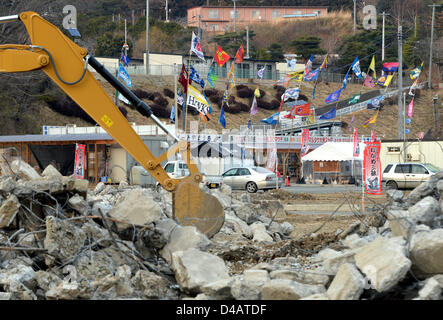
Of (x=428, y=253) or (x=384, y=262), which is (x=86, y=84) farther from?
(x=428, y=253)

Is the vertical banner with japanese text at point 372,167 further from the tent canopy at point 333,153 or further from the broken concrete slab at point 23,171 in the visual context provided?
the tent canopy at point 333,153

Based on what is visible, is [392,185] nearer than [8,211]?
No

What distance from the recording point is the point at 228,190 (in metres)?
21.2

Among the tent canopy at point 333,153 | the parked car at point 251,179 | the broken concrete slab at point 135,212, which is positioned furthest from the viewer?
the tent canopy at point 333,153

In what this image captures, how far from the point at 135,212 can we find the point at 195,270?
2.08 metres

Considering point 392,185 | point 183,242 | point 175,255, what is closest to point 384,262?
point 175,255

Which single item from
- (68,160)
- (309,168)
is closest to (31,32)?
(68,160)

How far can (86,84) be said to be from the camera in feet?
33.0

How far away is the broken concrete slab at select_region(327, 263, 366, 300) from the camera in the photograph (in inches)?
248

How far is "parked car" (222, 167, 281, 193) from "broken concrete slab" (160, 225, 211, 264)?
914 inches

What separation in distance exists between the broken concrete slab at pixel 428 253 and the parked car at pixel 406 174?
25685mm

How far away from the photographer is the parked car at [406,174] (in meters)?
32.1

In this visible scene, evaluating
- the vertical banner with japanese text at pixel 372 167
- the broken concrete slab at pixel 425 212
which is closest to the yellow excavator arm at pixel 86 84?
the broken concrete slab at pixel 425 212

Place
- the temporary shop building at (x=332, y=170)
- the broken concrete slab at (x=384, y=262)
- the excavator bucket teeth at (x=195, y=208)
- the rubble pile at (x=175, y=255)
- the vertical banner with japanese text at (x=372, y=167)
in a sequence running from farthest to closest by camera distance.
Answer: the temporary shop building at (x=332, y=170)
the vertical banner with japanese text at (x=372, y=167)
the excavator bucket teeth at (x=195, y=208)
the rubble pile at (x=175, y=255)
the broken concrete slab at (x=384, y=262)
